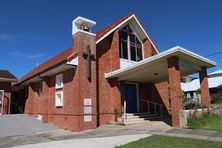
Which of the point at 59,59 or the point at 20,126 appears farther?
the point at 59,59

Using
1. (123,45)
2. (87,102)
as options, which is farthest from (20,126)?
(123,45)

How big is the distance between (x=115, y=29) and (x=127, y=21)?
175 cm

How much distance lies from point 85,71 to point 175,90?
495 centimetres

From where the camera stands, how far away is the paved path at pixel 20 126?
1255 cm

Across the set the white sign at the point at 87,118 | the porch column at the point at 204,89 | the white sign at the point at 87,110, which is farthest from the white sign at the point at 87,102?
the porch column at the point at 204,89

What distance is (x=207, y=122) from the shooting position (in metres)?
11.3

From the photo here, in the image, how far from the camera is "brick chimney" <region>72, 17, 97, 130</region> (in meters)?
12.4

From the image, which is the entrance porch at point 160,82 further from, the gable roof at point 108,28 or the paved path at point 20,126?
the paved path at point 20,126

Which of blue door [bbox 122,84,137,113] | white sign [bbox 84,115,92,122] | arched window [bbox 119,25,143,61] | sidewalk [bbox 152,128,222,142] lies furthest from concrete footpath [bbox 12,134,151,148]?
arched window [bbox 119,25,143,61]

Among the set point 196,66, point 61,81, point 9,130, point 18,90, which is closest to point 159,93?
point 196,66

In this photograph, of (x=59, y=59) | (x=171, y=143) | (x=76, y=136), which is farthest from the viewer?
(x=59, y=59)

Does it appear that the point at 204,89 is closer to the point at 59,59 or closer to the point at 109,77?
the point at 109,77

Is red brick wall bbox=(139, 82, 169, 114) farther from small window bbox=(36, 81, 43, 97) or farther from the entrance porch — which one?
small window bbox=(36, 81, 43, 97)

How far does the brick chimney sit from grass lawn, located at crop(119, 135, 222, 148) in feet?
15.8
